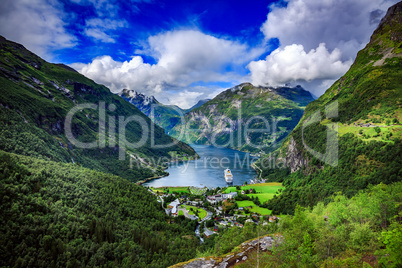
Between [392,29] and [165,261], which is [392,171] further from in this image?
[392,29]

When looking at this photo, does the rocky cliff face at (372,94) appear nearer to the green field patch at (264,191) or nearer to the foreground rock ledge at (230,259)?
the green field patch at (264,191)

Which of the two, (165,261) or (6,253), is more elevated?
(6,253)

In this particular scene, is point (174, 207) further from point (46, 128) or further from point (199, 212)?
point (46, 128)

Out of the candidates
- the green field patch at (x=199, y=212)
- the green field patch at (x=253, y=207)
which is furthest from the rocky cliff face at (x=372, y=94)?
the green field patch at (x=199, y=212)

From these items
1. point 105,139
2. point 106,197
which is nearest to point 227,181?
point 106,197

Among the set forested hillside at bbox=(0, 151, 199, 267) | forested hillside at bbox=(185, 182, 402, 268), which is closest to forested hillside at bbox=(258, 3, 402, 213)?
forested hillside at bbox=(185, 182, 402, 268)

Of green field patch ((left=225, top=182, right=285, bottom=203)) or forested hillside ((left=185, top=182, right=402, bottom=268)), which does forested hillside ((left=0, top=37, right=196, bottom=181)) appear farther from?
forested hillside ((left=185, top=182, right=402, bottom=268))

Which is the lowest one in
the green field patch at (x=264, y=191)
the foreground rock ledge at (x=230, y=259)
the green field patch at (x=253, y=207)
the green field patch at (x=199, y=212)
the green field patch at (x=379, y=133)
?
the green field patch at (x=199, y=212)
